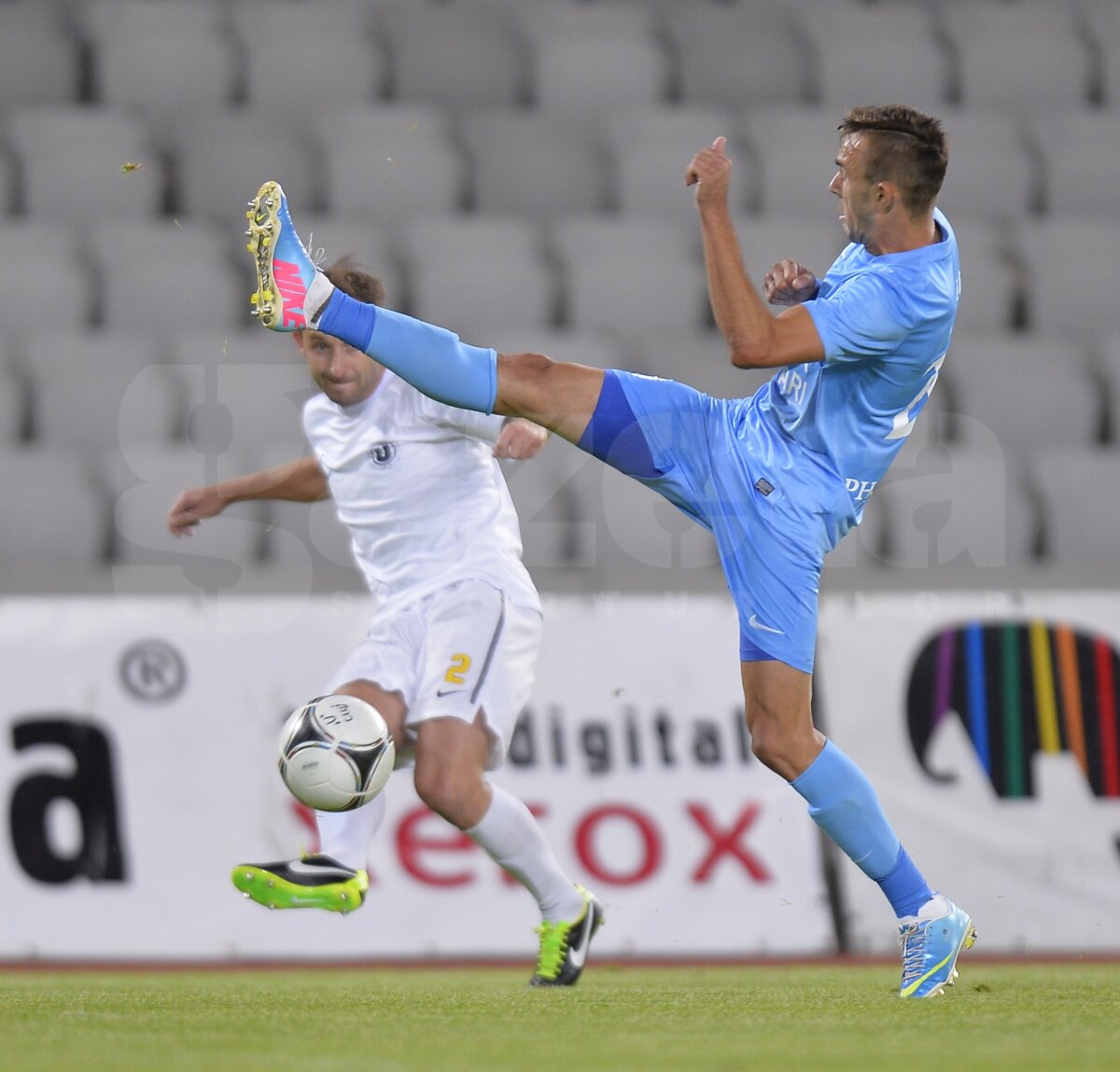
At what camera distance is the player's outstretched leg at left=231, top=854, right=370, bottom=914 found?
4445 millimetres

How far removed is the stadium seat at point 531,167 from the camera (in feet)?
30.6

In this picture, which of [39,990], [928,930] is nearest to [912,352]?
[928,930]

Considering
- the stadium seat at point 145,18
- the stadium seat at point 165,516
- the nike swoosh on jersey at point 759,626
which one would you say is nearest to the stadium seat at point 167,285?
the stadium seat at point 165,516

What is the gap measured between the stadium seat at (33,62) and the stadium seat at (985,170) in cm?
470

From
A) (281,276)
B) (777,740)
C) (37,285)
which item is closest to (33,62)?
(37,285)

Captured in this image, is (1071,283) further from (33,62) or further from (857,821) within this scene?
(33,62)

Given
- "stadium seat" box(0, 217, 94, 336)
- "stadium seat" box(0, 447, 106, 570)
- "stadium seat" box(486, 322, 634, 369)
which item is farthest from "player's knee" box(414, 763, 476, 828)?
→ "stadium seat" box(0, 217, 94, 336)

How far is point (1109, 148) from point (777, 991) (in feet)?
20.8

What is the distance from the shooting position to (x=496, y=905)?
6.58 m

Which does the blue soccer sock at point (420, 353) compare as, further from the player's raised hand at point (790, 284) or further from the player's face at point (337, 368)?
the player's face at point (337, 368)

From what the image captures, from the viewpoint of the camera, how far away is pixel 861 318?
4.17m

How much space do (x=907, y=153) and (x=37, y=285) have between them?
17.1 ft

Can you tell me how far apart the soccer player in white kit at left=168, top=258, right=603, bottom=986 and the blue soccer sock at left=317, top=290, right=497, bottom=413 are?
545 millimetres

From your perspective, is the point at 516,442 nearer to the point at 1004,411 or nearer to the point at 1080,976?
the point at 1080,976
